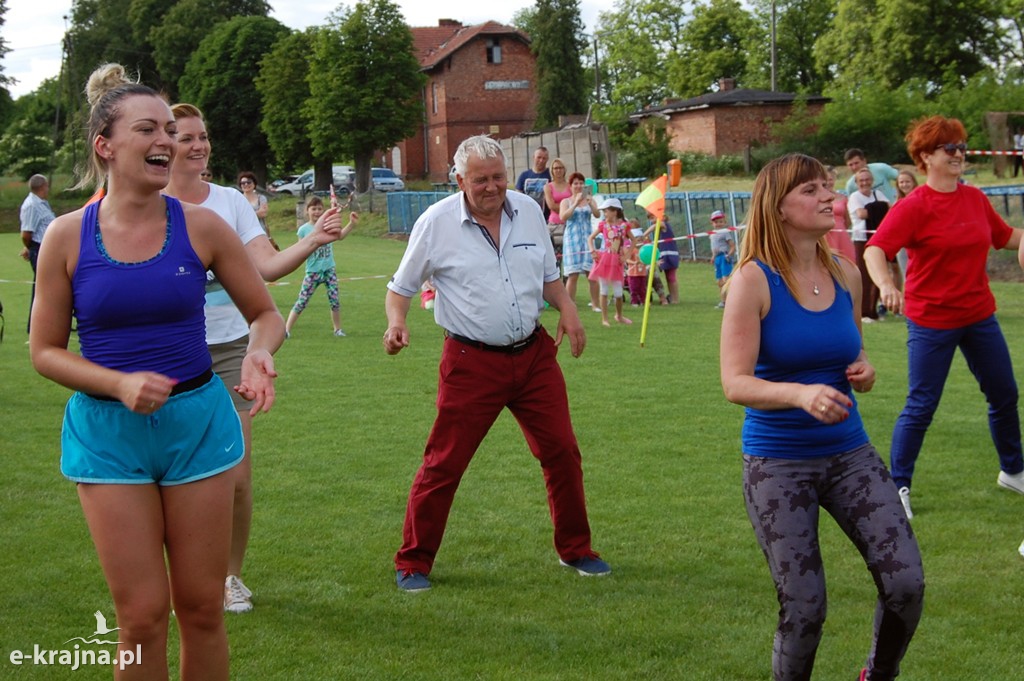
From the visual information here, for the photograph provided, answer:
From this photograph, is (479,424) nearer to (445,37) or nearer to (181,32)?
(181,32)

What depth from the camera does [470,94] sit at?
76.6m

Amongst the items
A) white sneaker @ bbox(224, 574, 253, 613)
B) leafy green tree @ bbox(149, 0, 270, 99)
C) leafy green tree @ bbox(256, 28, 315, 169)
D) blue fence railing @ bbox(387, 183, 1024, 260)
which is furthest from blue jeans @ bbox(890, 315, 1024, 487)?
leafy green tree @ bbox(149, 0, 270, 99)

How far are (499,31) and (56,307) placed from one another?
7720 cm

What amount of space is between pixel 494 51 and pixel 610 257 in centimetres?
6468

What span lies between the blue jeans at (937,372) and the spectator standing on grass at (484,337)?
195cm

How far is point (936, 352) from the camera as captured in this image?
21.6ft

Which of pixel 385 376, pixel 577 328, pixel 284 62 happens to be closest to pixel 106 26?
pixel 284 62

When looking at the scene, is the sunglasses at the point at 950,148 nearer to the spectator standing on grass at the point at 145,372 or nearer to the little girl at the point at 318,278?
the spectator standing on grass at the point at 145,372

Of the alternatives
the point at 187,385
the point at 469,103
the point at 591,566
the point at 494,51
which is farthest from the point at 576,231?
the point at 494,51

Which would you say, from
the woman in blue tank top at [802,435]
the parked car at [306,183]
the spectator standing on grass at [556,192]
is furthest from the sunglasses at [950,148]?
the parked car at [306,183]

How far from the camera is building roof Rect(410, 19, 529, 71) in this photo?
250ft

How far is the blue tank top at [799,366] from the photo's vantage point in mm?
3980

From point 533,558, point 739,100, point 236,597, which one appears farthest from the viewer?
point 739,100

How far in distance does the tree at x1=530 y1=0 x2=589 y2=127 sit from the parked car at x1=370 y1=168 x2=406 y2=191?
49.9 feet
